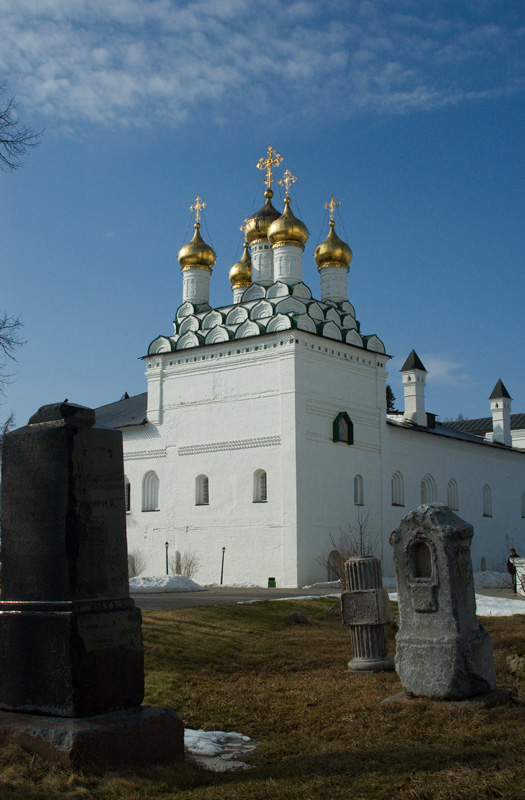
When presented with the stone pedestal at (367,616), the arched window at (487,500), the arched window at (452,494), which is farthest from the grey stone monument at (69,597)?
the arched window at (487,500)

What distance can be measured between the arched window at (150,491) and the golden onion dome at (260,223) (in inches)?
369

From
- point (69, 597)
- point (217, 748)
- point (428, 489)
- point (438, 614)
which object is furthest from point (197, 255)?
point (69, 597)

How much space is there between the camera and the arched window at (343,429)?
25734mm

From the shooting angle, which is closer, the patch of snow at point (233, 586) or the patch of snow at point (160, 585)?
the patch of snow at point (160, 585)

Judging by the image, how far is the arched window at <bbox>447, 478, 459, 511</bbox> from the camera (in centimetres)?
3168

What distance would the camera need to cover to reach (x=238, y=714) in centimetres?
676

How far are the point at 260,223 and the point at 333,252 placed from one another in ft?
9.96

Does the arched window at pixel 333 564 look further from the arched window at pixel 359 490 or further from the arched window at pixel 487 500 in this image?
the arched window at pixel 487 500

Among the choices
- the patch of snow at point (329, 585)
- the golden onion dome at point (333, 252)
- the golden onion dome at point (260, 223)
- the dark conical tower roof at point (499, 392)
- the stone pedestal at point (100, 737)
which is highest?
the golden onion dome at point (260, 223)

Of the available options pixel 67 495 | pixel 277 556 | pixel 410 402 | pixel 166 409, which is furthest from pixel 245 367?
pixel 67 495

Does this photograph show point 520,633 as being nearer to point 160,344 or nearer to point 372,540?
point 372,540

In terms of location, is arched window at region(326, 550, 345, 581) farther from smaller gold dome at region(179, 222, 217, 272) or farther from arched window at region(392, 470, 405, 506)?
smaller gold dome at region(179, 222, 217, 272)

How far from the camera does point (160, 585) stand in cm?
1945

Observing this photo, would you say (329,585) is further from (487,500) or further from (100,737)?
(100,737)
